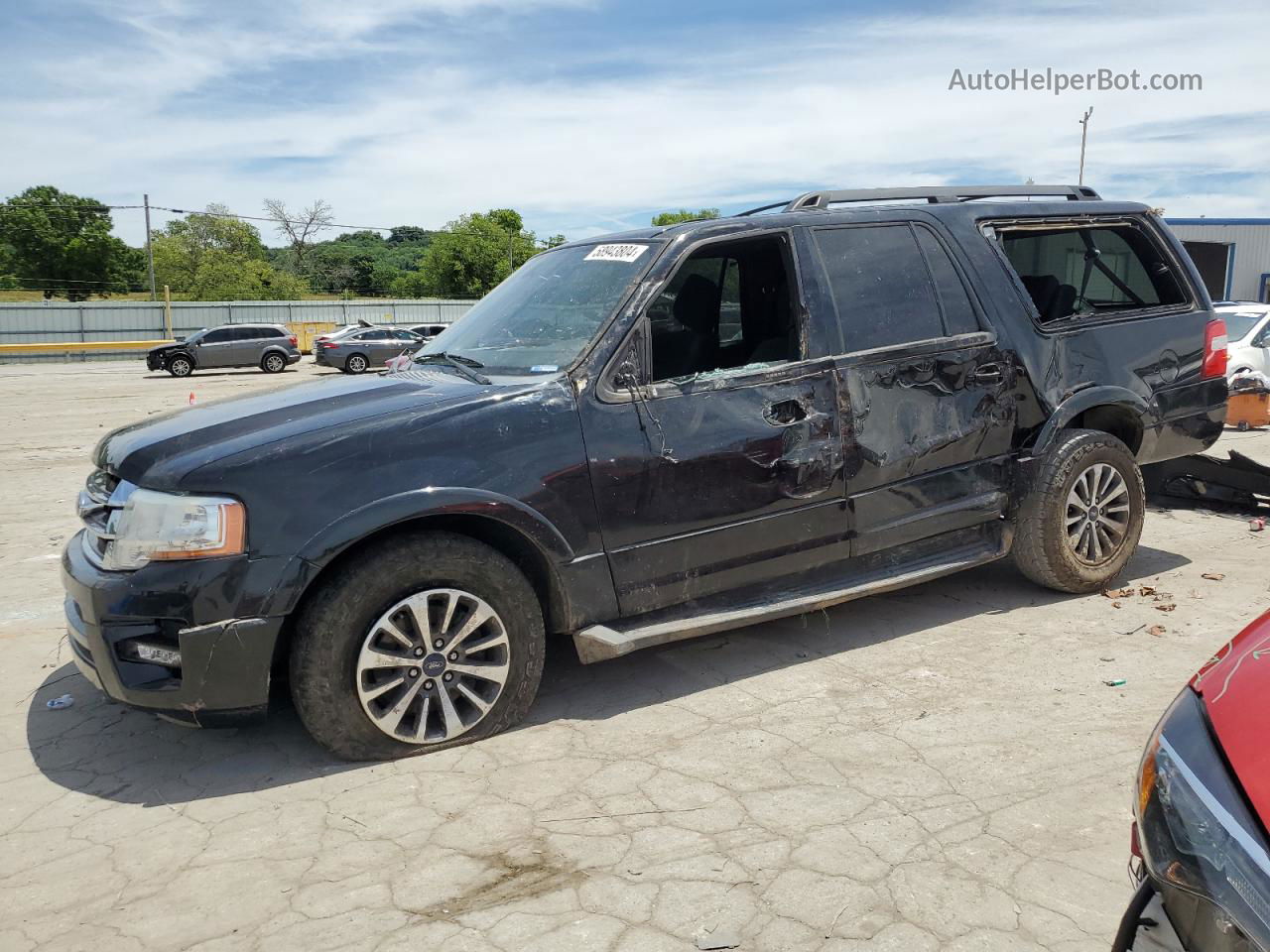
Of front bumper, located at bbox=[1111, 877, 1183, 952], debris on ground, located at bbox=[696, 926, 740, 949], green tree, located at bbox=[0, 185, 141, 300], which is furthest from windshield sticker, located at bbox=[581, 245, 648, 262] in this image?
green tree, located at bbox=[0, 185, 141, 300]

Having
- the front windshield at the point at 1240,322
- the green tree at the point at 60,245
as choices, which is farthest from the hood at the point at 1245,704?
the green tree at the point at 60,245

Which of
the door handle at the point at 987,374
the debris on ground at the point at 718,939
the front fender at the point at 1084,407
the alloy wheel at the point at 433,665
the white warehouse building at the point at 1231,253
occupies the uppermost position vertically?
the white warehouse building at the point at 1231,253

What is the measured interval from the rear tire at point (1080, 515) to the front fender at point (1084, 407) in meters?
0.07

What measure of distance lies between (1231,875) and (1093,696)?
278 cm

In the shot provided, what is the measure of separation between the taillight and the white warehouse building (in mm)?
40833

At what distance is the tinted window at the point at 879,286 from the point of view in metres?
4.62

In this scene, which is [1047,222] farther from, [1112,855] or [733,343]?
[1112,855]

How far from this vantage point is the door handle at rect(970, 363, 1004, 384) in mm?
4875

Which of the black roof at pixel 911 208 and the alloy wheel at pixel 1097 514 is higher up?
the black roof at pixel 911 208

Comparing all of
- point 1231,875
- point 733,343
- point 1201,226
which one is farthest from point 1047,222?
point 1201,226

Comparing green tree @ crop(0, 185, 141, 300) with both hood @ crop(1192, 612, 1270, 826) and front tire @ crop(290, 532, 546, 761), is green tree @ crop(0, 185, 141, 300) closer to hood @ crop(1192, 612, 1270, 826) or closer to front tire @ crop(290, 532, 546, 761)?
front tire @ crop(290, 532, 546, 761)

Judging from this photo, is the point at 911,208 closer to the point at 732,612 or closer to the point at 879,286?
the point at 879,286

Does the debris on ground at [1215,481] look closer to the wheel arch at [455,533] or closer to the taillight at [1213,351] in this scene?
the taillight at [1213,351]

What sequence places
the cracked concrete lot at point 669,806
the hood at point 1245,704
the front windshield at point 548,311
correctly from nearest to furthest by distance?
the hood at point 1245,704 < the cracked concrete lot at point 669,806 < the front windshield at point 548,311
